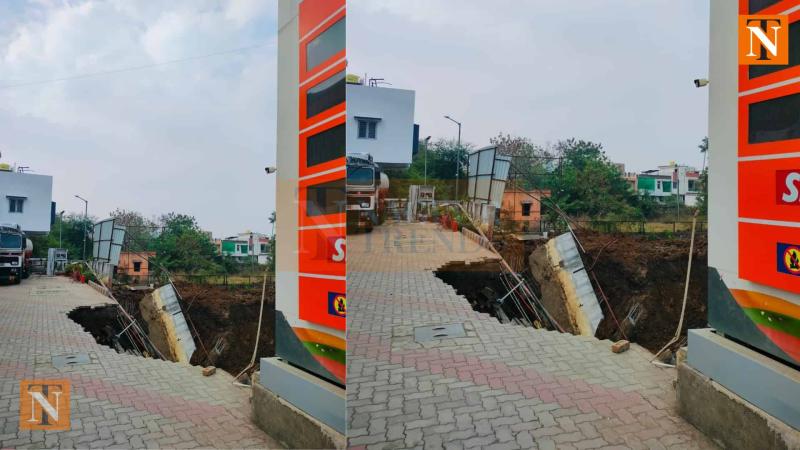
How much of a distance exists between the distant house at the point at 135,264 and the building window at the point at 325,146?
0.86 metres

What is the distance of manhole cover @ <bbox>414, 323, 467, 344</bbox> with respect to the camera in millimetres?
3254

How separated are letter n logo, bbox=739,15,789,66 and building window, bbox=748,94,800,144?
0.17 m

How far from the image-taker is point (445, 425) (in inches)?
103

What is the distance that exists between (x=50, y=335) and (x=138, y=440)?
2.09 ft

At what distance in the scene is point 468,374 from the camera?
293 centimetres

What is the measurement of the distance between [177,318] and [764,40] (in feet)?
9.62

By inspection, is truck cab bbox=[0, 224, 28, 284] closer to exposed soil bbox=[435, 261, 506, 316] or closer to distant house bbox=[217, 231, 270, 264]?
distant house bbox=[217, 231, 270, 264]

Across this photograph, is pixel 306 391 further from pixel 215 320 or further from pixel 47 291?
pixel 47 291

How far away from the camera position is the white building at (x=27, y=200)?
7.07ft

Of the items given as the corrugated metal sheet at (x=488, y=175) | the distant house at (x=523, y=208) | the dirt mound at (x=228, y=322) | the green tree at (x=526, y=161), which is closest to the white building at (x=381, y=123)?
the corrugated metal sheet at (x=488, y=175)

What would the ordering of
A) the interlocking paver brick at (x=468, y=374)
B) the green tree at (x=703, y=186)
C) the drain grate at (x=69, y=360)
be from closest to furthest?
the drain grate at (x=69, y=360) → the interlocking paver brick at (x=468, y=374) → the green tree at (x=703, y=186)

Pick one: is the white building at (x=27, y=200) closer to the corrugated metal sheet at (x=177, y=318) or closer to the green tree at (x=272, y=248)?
the corrugated metal sheet at (x=177, y=318)

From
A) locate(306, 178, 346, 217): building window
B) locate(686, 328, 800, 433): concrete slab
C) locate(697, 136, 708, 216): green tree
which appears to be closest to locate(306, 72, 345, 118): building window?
locate(306, 178, 346, 217): building window

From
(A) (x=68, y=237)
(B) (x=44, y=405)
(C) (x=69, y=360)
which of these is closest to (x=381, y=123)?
(A) (x=68, y=237)
